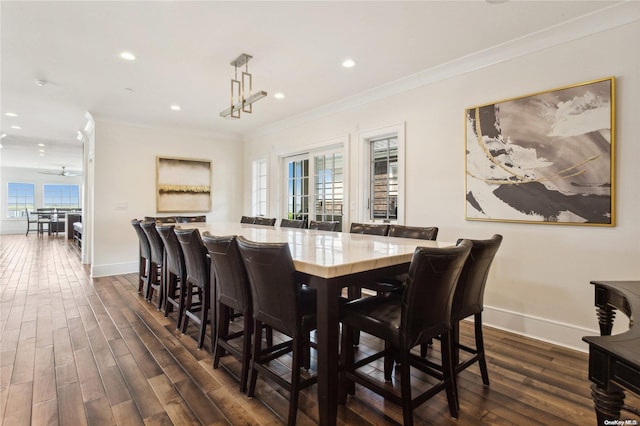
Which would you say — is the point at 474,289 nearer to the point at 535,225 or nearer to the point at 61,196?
the point at 535,225

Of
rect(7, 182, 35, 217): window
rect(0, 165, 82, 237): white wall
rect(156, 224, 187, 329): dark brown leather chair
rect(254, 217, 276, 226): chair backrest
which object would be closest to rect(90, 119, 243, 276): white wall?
rect(254, 217, 276, 226): chair backrest

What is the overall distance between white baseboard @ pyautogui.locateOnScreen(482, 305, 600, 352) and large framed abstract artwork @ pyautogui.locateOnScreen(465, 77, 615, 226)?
844mm

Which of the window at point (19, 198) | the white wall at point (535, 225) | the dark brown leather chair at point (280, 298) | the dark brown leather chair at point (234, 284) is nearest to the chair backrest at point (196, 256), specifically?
the dark brown leather chair at point (234, 284)

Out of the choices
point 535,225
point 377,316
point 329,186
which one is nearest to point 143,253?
point 329,186

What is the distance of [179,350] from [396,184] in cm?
288

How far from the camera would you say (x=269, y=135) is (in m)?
5.98

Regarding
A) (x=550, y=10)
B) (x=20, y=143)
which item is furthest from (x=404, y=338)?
(x=20, y=143)

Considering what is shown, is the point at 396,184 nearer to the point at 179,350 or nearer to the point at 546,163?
the point at 546,163

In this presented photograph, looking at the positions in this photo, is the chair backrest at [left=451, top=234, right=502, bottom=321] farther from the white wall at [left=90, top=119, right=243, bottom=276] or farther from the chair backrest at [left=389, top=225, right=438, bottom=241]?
the white wall at [left=90, top=119, right=243, bottom=276]

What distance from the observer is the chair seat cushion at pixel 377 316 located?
5.06 feet

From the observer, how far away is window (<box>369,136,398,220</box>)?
13.1 ft

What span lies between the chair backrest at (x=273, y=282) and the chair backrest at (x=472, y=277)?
936 mm

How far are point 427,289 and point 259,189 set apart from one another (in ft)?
17.7

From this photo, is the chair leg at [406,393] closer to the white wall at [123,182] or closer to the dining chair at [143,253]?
the dining chair at [143,253]
